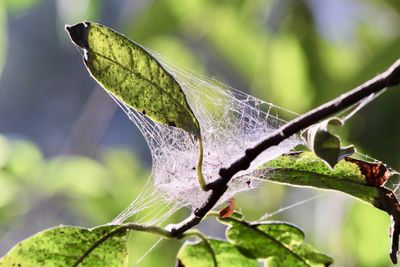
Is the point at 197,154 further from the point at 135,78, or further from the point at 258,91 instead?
the point at 258,91

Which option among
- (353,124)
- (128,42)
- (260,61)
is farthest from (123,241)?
(260,61)

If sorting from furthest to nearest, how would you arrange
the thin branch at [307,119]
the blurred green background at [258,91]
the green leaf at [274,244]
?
the blurred green background at [258,91] < the green leaf at [274,244] < the thin branch at [307,119]

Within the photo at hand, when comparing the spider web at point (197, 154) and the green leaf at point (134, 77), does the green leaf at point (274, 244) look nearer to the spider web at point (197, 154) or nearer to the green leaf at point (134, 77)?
the spider web at point (197, 154)

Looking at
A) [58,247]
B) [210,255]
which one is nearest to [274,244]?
[210,255]

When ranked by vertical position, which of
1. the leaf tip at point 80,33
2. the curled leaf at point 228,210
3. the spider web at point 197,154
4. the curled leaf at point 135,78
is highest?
the leaf tip at point 80,33

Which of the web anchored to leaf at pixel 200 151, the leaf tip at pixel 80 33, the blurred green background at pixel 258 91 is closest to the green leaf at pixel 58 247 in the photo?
the web anchored to leaf at pixel 200 151

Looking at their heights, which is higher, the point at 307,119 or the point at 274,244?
the point at 307,119

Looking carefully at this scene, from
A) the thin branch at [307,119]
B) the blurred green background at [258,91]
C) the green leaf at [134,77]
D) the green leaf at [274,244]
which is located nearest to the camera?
the thin branch at [307,119]
